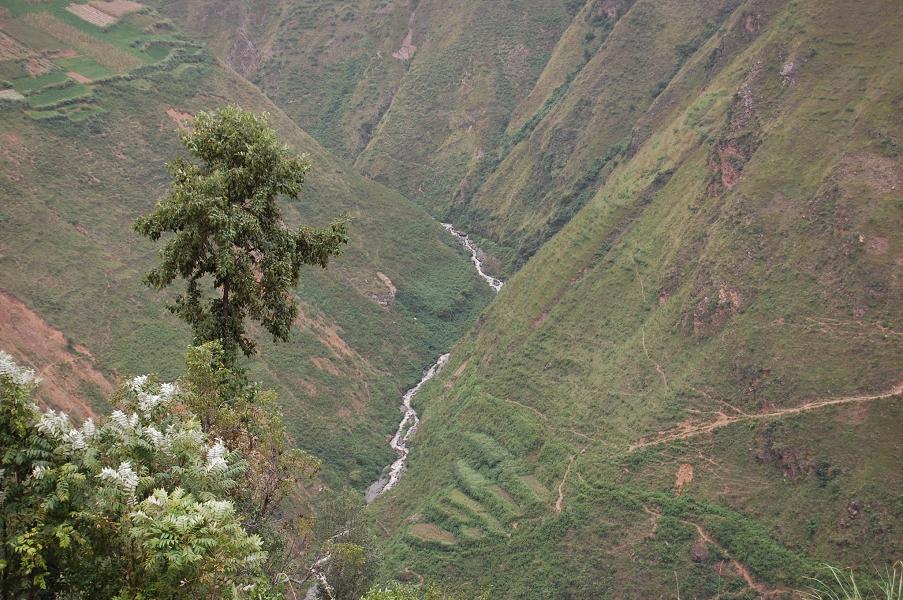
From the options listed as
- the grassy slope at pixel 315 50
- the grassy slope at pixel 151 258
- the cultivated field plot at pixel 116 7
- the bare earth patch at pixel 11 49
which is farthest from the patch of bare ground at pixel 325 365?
the grassy slope at pixel 315 50

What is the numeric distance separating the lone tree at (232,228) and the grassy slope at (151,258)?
48539 mm

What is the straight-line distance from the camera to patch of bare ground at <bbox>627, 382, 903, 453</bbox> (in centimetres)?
5072

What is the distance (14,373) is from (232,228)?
7.14 metres

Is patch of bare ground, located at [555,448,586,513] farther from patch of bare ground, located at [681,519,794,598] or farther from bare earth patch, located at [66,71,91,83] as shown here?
bare earth patch, located at [66,71,91,83]

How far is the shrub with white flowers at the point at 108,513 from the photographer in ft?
40.9

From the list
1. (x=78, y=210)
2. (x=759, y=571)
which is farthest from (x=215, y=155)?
(x=78, y=210)

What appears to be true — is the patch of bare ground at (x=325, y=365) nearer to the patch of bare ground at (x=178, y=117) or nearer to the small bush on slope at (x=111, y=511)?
the patch of bare ground at (x=178, y=117)

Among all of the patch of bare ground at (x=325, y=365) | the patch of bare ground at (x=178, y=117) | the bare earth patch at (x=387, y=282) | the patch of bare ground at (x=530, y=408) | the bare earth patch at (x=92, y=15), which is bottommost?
the patch of bare ground at (x=325, y=365)

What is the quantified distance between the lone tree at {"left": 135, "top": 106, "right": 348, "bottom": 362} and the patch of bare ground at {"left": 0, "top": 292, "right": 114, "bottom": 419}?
1592 inches

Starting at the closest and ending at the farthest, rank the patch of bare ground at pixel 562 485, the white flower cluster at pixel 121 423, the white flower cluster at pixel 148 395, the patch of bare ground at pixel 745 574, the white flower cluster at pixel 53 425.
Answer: the white flower cluster at pixel 53 425 < the white flower cluster at pixel 121 423 < the white flower cluster at pixel 148 395 < the patch of bare ground at pixel 745 574 < the patch of bare ground at pixel 562 485

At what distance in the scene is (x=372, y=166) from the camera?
428ft

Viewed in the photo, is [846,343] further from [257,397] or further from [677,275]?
[257,397]

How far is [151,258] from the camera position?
77438 mm

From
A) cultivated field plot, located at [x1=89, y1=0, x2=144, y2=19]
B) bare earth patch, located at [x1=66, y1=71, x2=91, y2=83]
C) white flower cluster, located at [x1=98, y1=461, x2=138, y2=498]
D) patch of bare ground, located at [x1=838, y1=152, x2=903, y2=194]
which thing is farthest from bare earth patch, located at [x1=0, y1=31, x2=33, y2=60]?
white flower cluster, located at [x1=98, y1=461, x2=138, y2=498]
